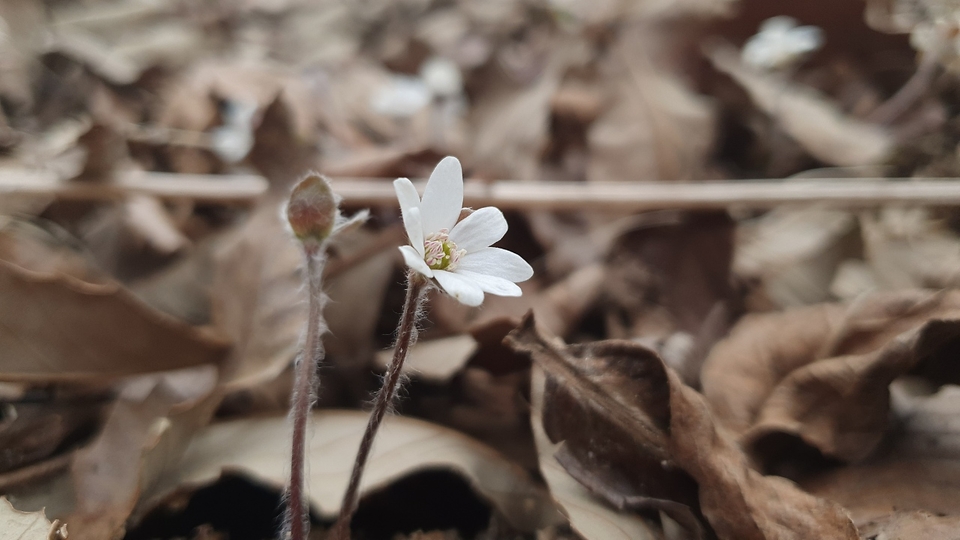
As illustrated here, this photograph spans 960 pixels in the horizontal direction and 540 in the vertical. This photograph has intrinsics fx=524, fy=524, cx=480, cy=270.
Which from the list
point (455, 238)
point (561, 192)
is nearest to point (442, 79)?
point (561, 192)

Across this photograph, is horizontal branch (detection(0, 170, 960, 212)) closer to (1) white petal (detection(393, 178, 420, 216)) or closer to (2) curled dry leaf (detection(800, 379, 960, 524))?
(2) curled dry leaf (detection(800, 379, 960, 524))

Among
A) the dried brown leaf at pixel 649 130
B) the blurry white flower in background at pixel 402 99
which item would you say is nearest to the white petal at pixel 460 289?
the dried brown leaf at pixel 649 130

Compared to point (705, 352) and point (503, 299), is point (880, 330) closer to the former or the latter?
point (705, 352)

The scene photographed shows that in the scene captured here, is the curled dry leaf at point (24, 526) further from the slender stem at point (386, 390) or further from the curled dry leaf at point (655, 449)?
the curled dry leaf at point (655, 449)

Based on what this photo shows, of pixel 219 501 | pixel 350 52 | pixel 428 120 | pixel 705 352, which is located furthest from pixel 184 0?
pixel 705 352

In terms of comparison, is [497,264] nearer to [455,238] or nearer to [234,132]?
[455,238]
